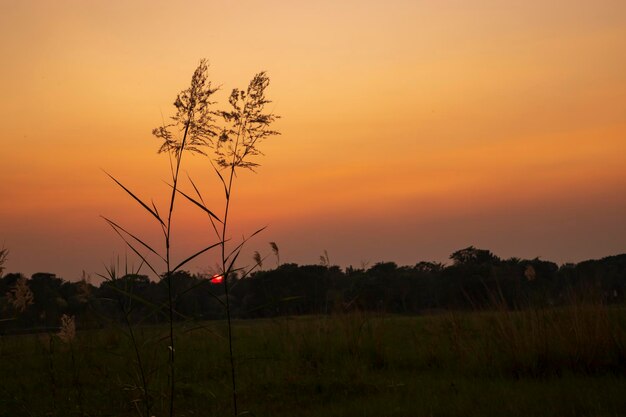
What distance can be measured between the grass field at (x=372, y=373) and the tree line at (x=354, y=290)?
1.47 ft

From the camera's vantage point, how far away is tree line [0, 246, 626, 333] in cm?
684

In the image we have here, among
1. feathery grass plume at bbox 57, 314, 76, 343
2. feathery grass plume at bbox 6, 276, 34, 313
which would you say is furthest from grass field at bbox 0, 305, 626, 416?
feathery grass plume at bbox 6, 276, 34, 313

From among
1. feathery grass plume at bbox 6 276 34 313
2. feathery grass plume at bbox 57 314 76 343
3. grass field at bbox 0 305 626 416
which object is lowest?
grass field at bbox 0 305 626 416

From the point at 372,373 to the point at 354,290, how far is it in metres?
20.2

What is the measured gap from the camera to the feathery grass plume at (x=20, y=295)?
24.1ft

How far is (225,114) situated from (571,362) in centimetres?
545

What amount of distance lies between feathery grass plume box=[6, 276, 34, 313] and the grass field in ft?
2.24

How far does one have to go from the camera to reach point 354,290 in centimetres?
2805

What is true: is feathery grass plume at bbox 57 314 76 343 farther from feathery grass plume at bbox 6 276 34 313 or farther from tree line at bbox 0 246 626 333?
feathery grass plume at bbox 6 276 34 313

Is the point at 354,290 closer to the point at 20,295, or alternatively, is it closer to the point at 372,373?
the point at 372,373

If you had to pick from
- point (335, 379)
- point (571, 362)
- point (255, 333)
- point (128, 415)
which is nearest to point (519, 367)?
point (571, 362)

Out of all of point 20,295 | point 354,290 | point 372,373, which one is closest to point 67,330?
point 20,295

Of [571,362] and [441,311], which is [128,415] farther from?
[441,311]

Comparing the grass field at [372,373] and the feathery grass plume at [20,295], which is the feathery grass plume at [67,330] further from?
the feathery grass plume at [20,295]
